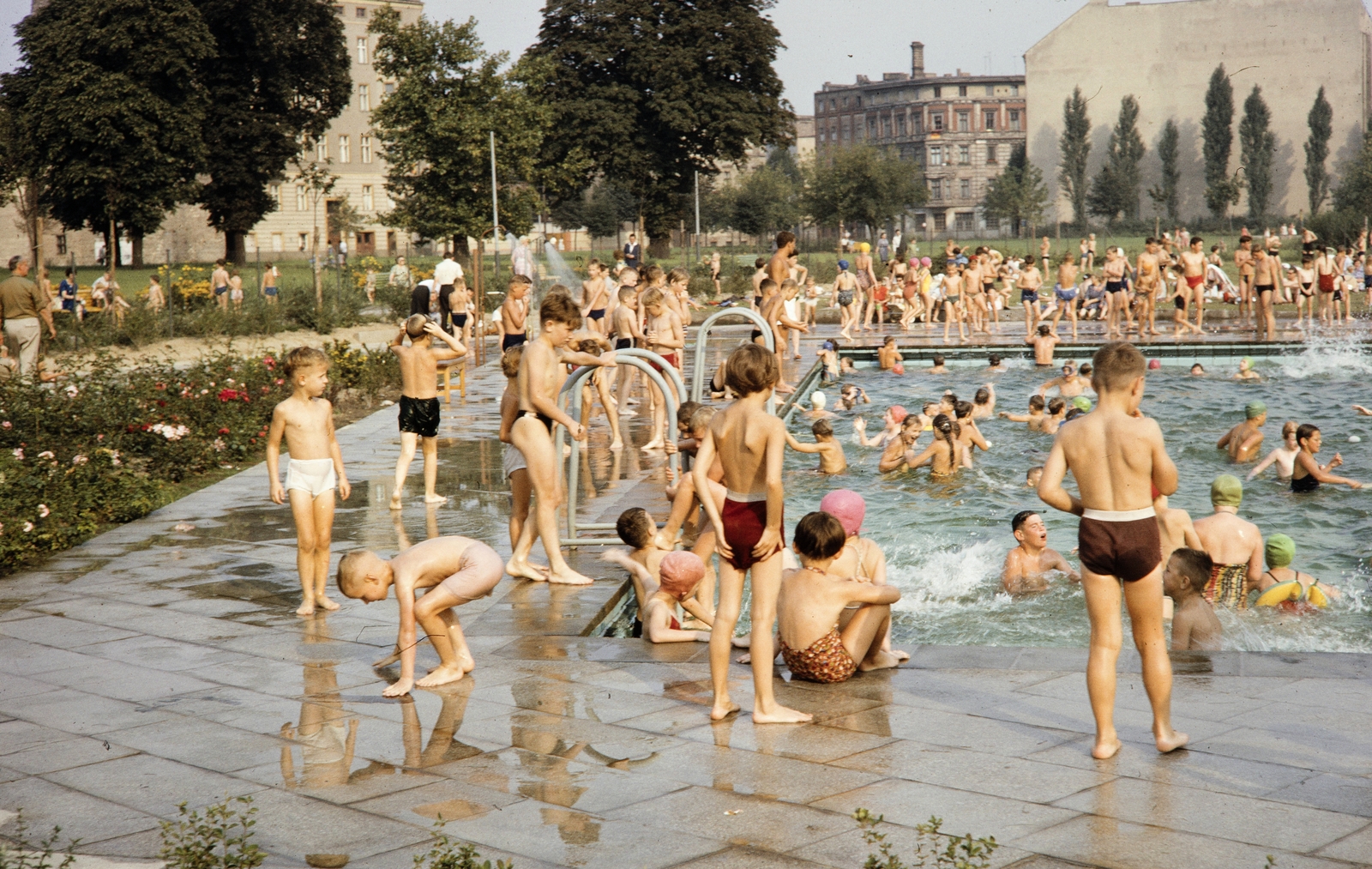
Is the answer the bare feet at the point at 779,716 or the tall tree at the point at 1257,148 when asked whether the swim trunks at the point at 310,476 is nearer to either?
the bare feet at the point at 779,716

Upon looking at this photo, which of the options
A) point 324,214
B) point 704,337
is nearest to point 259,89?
point 324,214

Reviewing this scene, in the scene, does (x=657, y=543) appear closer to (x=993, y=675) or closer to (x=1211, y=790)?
(x=993, y=675)

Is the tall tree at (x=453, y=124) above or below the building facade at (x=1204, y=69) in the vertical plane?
below

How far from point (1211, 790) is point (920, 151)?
384 ft

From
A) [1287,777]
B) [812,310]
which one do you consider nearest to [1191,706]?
[1287,777]

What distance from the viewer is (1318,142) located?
66.8m

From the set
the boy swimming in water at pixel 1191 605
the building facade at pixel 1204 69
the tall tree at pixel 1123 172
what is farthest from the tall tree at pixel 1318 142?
the boy swimming in water at pixel 1191 605

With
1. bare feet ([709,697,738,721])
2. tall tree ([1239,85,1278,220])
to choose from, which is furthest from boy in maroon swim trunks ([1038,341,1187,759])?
tall tree ([1239,85,1278,220])

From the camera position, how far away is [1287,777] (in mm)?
4316

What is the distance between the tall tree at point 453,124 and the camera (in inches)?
1484

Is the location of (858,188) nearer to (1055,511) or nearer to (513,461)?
(1055,511)

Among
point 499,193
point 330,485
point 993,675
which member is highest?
point 499,193

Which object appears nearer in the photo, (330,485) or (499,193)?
(330,485)

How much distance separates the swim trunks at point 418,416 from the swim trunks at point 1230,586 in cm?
591
